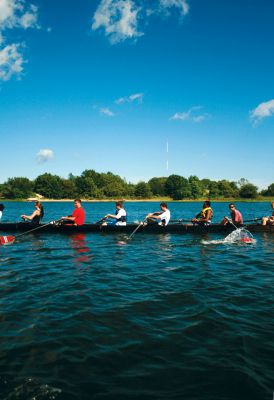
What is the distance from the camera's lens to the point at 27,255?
13.1m

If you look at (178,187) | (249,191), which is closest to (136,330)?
(249,191)

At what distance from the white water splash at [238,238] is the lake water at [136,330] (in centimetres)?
536

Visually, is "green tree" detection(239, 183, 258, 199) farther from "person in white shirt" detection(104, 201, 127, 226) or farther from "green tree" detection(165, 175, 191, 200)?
"person in white shirt" detection(104, 201, 127, 226)

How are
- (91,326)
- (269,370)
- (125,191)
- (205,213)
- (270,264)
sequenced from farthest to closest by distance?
(125,191) → (205,213) → (270,264) → (91,326) → (269,370)

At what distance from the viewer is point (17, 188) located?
455 ft

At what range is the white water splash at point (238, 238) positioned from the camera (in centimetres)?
1693

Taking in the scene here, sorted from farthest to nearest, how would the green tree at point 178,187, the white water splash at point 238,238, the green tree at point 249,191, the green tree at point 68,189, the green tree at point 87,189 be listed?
the green tree at point 178,187
the green tree at point 249,191
the green tree at point 68,189
the green tree at point 87,189
the white water splash at point 238,238

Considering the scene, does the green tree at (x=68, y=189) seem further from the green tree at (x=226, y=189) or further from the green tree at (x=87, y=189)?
the green tree at (x=226, y=189)

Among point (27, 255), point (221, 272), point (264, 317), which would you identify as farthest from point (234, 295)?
point (27, 255)

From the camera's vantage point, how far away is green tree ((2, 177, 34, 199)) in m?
136

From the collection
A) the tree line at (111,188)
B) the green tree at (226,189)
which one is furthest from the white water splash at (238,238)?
the green tree at (226,189)

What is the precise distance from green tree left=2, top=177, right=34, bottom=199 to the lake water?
5291 inches

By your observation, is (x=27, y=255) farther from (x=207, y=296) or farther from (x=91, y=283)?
(x=207, y=296)

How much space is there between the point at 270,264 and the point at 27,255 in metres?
10.1
